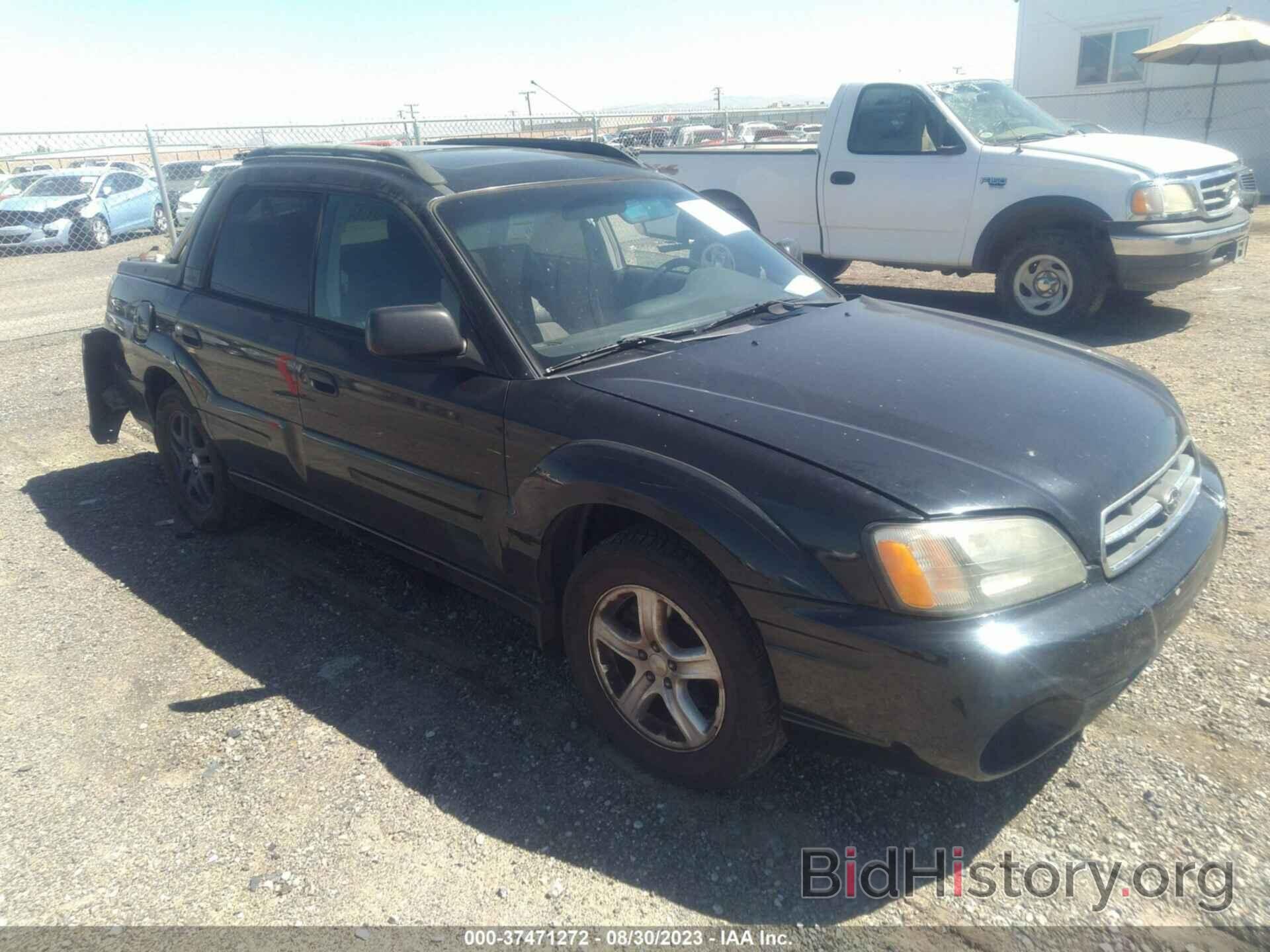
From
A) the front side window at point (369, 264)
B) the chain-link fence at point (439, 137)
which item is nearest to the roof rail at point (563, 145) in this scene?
the front side window at point (369, 264)

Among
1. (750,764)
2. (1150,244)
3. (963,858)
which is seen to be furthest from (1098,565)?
(1150,244)

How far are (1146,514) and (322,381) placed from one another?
282cm

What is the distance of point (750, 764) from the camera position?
2.56 m

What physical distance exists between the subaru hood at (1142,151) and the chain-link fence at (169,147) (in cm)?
423

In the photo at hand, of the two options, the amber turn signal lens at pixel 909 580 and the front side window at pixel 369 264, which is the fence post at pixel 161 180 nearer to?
the front side window at pixel 369 264

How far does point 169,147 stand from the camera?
12.3 metres

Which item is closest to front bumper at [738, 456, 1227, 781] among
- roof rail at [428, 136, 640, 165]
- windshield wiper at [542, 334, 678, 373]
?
windshield wiper at [542, 334, 678, 373]

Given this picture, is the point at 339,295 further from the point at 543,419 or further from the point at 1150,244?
the point at 1150,244

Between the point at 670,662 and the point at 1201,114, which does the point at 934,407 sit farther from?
the point at 1201,114

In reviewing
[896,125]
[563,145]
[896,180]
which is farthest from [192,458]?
[896,125]

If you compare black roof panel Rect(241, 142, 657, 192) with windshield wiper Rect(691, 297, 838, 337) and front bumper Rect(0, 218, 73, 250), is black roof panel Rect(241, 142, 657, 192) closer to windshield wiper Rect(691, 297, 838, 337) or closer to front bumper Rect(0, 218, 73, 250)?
windshield wiper Rect(691, 297, 838, 337)

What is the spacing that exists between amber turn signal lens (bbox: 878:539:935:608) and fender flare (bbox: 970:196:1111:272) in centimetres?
615

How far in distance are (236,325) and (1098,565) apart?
11.3 ft

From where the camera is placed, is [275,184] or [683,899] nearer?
[683,899]
